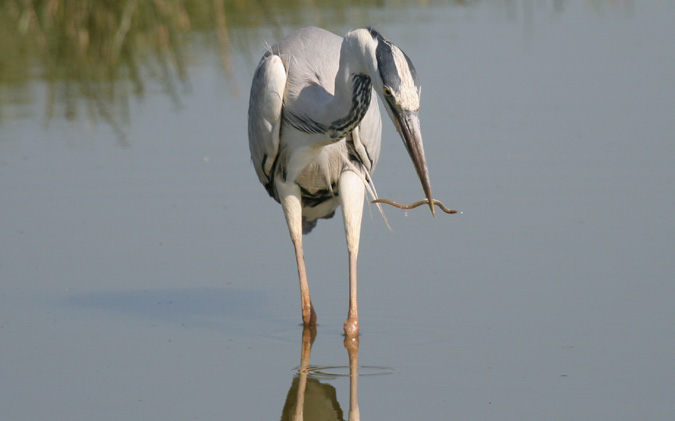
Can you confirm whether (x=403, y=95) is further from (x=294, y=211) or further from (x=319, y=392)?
(x=294, y=211)

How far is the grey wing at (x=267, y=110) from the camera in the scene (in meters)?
6.24

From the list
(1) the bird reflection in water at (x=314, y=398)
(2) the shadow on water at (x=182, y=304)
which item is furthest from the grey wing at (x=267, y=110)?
(1) the bird reflection in water at (x=314, y=398)

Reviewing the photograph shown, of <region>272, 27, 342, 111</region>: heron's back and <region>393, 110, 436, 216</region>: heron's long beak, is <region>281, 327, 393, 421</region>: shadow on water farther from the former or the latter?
<region>272, 27, 342, 111</region>: heron's back

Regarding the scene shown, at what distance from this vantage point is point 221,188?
27.6 ft

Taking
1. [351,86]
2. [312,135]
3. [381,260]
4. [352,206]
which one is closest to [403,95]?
[351,86]

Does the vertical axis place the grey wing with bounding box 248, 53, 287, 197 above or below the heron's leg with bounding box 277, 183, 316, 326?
above

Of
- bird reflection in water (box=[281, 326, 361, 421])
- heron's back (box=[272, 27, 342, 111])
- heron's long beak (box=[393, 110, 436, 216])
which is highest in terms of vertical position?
heron's back (box=[272, 27, 342, 111])

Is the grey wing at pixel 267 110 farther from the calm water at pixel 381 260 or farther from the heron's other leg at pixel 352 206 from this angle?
the calm water at pixel 381 260

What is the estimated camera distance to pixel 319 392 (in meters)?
5.28

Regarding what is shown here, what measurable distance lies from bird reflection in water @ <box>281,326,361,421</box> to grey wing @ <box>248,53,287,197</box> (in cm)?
130

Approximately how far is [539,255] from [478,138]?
225 centimetres

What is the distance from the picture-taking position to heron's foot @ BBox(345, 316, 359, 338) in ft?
19.6

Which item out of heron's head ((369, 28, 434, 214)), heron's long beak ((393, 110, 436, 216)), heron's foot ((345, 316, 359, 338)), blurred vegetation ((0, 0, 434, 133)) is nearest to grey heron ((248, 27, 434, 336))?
heron's foot ((345, 316, 359, 338))

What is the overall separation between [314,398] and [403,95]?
1.38 meters
